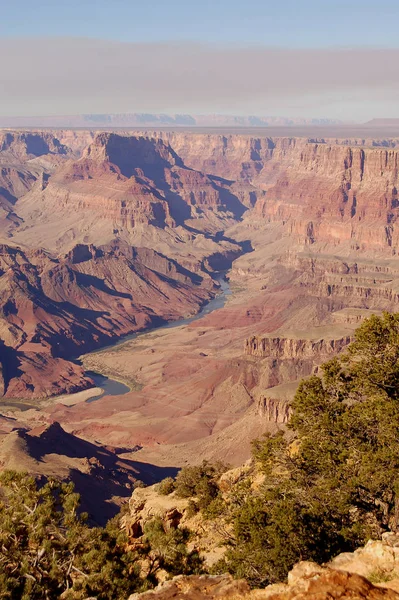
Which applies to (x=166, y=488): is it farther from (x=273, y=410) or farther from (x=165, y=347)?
(x=165, y=347)

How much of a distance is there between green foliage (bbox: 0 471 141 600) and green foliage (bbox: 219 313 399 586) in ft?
14.9

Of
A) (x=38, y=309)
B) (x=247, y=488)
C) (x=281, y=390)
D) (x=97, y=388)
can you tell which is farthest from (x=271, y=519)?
(x=38, y=309)

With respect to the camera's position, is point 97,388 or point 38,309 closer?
point 97,388

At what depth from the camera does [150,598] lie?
2073cm

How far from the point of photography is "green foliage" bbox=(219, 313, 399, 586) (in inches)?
1000

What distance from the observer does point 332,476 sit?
28.3 meters

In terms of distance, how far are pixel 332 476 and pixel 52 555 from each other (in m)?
11.5

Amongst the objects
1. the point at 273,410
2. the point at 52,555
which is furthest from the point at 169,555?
the point at 273,410

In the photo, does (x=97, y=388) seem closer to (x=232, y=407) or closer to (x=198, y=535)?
(x=232, y=407)

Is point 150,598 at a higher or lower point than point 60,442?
higher

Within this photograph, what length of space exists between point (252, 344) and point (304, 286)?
71.4 metres

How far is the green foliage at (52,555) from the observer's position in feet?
76.5

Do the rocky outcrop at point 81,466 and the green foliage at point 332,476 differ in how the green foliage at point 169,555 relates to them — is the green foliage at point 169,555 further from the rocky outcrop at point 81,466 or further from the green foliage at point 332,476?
the rocky outcrop at point 81,466

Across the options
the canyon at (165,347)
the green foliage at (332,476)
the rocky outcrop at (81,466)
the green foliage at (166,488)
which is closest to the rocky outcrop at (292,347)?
the canyon at (165,347)
